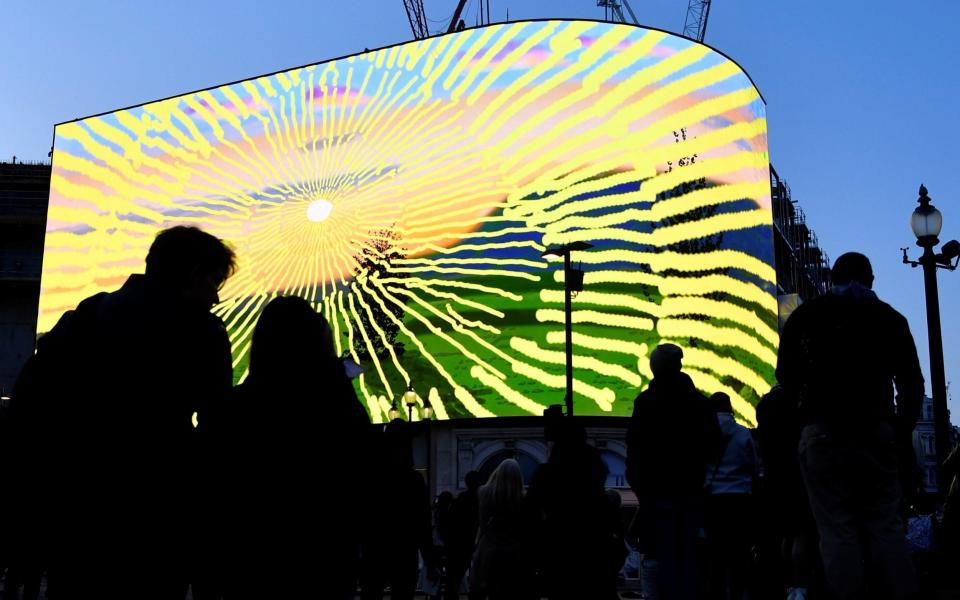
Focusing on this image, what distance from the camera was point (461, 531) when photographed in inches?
440

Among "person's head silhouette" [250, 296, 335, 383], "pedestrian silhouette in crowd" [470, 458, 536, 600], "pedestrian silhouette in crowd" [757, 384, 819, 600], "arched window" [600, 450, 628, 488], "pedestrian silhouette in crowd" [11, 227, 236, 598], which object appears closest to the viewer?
"pedestrian silhouette in crowd" [11, 227, 236, 598]

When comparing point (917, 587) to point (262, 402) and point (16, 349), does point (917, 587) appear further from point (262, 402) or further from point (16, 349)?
point (16, 349)

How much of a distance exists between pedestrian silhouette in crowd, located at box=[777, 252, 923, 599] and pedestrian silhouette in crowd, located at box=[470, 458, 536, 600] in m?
3.36

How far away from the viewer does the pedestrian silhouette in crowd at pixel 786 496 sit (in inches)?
260

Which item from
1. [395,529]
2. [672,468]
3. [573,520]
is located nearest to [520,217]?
[395,529]

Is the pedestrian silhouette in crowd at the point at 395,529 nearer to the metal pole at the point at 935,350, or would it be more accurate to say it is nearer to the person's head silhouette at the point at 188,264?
the person's head silhouette at the point at 188,264

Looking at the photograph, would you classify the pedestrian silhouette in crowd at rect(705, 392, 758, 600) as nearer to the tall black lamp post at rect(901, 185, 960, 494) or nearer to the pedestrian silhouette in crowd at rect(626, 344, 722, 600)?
the pedestrian silhouette in crowd at rect(626, 344, 722, 600)

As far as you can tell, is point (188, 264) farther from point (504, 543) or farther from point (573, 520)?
point (504, 543)

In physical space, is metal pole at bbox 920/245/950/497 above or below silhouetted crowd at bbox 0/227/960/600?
above

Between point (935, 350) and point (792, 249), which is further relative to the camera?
point (792, 249)

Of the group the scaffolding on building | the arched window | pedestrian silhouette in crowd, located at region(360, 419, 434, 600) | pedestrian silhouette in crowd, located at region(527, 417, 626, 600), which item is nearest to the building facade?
the arched window

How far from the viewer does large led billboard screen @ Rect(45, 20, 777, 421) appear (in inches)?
1310

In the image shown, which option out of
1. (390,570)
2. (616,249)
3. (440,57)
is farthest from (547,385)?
(390,570)

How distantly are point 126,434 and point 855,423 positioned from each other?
10.2 ft
